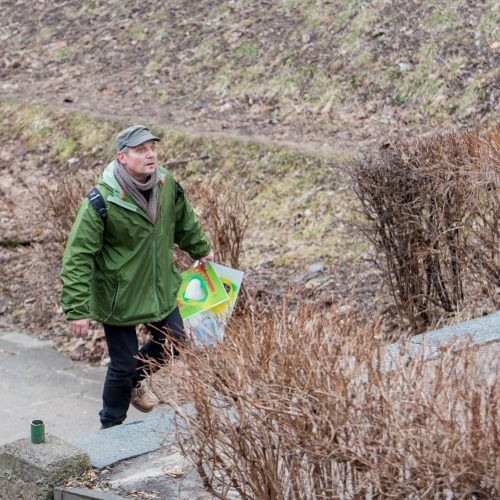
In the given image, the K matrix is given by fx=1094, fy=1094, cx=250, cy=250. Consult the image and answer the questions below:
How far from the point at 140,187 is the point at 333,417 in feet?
8.40

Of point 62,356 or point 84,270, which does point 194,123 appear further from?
point 84,270

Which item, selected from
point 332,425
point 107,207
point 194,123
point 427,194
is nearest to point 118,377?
point 107,207

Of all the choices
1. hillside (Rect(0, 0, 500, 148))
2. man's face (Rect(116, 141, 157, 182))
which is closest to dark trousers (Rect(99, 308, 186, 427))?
man's face (Rect(116, 141, 157, 182))

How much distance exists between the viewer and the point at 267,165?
1116 cm

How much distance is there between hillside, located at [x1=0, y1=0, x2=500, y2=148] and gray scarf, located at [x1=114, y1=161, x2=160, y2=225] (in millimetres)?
5501

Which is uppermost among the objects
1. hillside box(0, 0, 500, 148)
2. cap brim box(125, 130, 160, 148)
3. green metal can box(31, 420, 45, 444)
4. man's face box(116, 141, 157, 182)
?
hillside box(0, 0, 500, 148)

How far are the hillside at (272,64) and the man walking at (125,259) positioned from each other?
5.40 meters

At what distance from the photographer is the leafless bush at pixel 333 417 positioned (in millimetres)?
3174

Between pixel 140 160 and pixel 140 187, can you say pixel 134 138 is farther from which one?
pixel 140 187

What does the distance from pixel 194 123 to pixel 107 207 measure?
291 inches

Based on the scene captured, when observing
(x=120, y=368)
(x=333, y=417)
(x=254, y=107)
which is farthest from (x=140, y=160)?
(x=254, y=107)

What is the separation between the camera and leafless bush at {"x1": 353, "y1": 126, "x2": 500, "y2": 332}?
20.4 feet

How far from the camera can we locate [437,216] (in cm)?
641

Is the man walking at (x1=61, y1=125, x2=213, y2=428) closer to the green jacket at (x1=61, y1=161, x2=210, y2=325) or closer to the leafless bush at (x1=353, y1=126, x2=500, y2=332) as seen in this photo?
the green jacket at (x1=61, y1=161, x2=210, y2=325)
